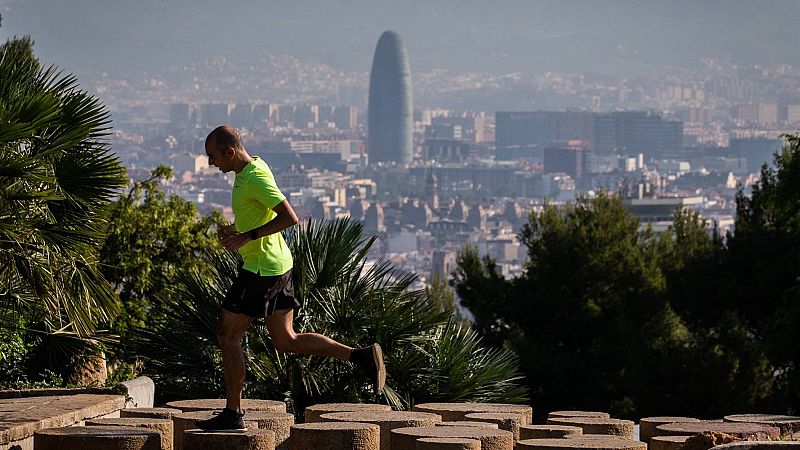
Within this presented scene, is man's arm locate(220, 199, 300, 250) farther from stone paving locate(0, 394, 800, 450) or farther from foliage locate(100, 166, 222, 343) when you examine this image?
foliage locate(100, 166, 222, 343)

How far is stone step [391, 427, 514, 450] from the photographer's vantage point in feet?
23.4

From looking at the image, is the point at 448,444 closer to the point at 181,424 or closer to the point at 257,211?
the point at 257,211

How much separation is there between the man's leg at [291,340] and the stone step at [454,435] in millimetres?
466

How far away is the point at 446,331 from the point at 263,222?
17.1ft

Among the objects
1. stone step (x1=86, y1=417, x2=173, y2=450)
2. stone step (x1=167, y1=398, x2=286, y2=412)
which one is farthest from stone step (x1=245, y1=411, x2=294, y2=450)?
stone step (x1=86, y1=417, x2=173, y2=450)

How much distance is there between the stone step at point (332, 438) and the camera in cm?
694

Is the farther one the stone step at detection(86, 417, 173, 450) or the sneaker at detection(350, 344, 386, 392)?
the sneaker at detection(350, 344, 386, 392)

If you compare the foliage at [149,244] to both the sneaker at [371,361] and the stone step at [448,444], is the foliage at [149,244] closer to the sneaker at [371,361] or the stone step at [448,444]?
the sneaker at [371,361]

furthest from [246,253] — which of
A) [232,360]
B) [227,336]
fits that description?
[232,360]

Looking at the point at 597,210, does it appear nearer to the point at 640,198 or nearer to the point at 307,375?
the point at 307,375

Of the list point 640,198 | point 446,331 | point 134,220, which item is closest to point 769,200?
point 134,220

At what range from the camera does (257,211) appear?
273 inches

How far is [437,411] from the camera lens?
29.6 ft

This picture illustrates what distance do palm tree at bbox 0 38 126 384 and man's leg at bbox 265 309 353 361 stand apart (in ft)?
9.83
